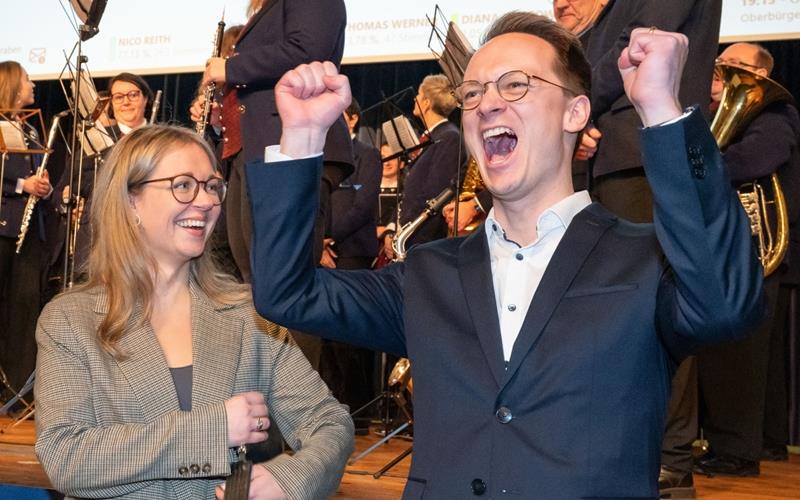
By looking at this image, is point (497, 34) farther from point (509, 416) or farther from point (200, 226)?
point (200, 226)

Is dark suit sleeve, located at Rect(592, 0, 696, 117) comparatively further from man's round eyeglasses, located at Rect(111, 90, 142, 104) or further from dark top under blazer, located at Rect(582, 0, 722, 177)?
man's round eyeglasses, located at Rect(111, 90, 142, 104)

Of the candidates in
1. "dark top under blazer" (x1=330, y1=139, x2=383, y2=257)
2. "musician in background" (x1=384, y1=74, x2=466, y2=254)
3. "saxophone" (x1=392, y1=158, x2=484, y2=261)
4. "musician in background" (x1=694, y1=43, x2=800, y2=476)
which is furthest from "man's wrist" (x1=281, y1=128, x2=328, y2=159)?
"dark top under blazer" (x1=330, y1=139, x2=383, y2=257)

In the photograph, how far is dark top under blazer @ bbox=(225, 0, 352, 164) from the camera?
366cm

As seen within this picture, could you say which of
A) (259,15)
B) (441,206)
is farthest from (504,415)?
(441,206)

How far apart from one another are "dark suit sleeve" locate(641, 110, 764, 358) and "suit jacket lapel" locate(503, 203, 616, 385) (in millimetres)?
170

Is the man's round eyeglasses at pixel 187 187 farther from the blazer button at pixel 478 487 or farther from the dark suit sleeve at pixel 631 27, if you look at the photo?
the blazer button at pixel 478 487

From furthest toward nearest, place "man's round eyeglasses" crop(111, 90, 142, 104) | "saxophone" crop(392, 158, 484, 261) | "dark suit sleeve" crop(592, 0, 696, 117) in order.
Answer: "man's round eyeglasses" crop(111, 90, 142, 104) → "saxophone" crop(392, 158, 484, 261) → "dark suit sleeve" crop(592, 0, 696, 117)

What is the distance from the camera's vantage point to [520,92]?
5.99ft

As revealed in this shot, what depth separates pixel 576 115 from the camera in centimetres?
188

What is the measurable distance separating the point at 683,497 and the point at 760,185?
5.29 feet

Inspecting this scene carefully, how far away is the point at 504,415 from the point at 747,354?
319cm

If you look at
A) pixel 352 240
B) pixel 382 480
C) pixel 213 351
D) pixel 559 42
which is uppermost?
pixel 559 42

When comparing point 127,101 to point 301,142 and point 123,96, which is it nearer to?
point 123,96

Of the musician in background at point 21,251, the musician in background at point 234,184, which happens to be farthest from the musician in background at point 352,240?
the musician in background at point 21,251
